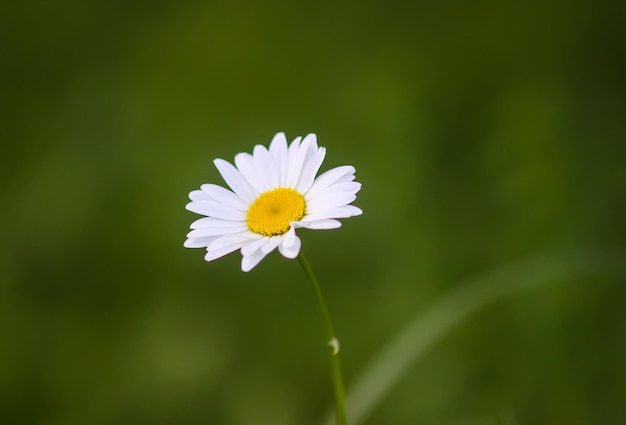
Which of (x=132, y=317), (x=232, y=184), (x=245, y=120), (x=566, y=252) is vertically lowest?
(x=232, y=184)

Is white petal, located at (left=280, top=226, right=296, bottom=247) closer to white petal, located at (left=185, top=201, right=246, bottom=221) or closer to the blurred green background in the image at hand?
white petal, located at (left=185, top=201, right=246, bottom=221)

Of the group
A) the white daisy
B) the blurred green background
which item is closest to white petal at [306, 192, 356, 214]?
the white daisy

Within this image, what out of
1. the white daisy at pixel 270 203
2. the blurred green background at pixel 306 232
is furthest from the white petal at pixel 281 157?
the blurred green background at pixel 306 232

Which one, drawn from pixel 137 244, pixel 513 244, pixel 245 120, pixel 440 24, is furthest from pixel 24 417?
pixel 440 24

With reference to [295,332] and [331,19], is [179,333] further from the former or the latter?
[331,19]

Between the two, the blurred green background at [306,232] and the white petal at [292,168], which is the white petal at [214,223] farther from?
the blurred green background at [306,232]

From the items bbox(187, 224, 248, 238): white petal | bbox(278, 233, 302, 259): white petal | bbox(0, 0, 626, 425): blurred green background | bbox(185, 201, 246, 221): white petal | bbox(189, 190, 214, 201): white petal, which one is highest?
bbox(0, 0, 626, 425): blurred green background
